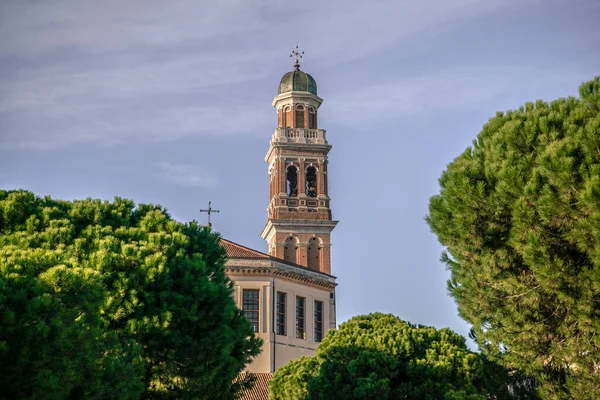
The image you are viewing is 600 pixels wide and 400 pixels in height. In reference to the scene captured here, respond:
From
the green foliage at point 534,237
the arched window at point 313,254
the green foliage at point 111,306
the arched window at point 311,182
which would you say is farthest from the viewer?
the arched window at point 311,182

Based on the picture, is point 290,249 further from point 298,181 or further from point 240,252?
point 240,252

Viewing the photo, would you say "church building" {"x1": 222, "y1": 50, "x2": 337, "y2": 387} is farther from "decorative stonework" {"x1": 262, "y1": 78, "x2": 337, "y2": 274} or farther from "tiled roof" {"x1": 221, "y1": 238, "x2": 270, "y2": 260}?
"tiled roof" {"x1": 221, "y1": 238, "x2": 270, "y2": 260}

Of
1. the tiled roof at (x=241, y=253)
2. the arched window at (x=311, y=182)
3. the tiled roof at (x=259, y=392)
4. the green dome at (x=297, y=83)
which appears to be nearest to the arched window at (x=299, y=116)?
the green dome at (x=297, y=83)

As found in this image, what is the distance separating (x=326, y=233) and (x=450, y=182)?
4522cm

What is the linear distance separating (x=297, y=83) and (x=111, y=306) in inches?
1960

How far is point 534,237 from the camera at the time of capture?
15.7 meters

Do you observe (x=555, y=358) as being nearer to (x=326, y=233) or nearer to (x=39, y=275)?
(x=39, y=275)

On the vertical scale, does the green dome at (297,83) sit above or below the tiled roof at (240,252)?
above

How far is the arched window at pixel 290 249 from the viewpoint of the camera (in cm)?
6119

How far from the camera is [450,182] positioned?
1739 cm

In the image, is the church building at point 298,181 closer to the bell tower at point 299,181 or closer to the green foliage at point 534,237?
the bell tower at point 299,181

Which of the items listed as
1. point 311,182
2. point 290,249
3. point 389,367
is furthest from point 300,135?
point 389,367

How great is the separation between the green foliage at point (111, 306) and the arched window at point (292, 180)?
41.4 metres

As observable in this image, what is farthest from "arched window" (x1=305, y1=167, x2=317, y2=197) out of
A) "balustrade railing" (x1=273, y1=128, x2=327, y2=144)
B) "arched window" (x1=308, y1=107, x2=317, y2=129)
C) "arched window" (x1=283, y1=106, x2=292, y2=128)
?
"arched window" (x1=283, y1=106, x2=292, y2=128)
